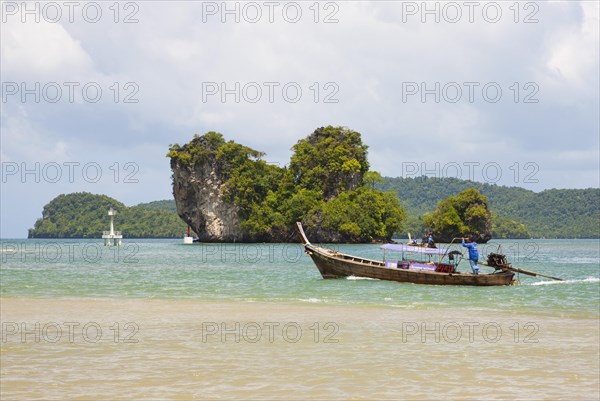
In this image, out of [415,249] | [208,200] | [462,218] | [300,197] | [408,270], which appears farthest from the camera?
[462,218]

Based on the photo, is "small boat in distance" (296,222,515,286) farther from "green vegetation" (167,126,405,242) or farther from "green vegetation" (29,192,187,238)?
"green vegetation" (29,192,187,238)

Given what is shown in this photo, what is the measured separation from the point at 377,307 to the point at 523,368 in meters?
9.36

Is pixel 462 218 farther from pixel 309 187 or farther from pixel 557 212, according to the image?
pixel 557 212

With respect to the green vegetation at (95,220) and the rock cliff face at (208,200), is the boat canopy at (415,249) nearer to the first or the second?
the rock cliff face at (208,200)

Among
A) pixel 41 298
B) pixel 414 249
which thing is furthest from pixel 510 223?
pixel 41 298

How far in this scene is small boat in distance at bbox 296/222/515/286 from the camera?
2803cm

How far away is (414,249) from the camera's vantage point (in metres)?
29.2

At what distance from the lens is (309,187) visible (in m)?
104

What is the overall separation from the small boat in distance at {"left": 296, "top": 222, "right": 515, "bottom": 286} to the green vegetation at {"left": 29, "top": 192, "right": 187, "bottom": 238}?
14219cm

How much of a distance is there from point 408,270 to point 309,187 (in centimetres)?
7541

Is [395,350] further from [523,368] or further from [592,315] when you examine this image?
[592,315]

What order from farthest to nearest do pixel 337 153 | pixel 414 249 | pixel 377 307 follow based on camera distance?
pixel 337 153 → pixel 414 249 → pixel 377 307

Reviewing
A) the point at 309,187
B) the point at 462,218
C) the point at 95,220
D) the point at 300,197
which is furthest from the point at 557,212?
the point at 95,220

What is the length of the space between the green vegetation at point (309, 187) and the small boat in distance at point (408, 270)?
63838 mm
